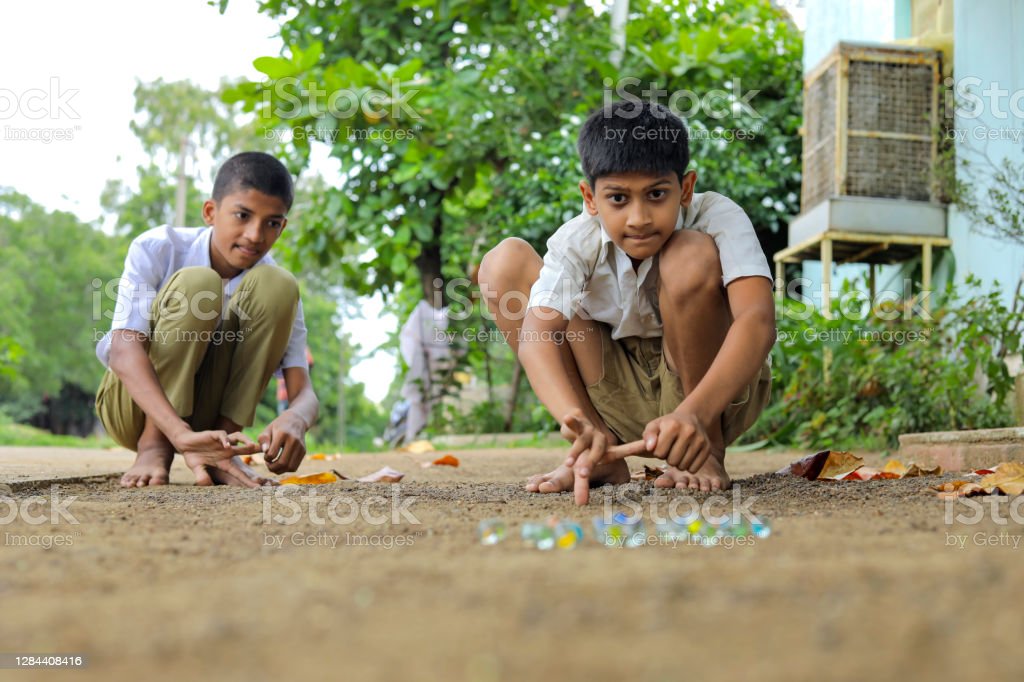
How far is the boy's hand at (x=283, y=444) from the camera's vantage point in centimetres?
278

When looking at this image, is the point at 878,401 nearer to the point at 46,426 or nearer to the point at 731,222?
the point at 731,222

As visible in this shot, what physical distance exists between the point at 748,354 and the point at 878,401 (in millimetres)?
3105

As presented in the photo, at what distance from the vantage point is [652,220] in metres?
2.40

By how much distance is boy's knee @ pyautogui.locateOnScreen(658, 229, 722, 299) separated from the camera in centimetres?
238

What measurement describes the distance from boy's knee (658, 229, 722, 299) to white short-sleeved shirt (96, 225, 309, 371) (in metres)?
Answer: 1.36

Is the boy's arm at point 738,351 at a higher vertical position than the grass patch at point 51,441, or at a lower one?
higher

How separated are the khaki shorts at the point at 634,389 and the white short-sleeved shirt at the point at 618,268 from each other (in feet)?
0.16

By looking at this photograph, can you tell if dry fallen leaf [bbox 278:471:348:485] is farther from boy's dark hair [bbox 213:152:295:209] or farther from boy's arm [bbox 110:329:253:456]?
boy's dark hair [bbox 213:152:295:209]

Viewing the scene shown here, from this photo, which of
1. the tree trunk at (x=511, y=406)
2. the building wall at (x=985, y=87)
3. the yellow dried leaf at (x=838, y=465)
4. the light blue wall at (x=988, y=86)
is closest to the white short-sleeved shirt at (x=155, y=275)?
the yellow dried leaf at (x=838, y=465)

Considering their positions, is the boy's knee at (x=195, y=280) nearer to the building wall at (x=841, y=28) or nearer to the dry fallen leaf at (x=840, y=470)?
the dry fallen leaf at (x=840, y=470)

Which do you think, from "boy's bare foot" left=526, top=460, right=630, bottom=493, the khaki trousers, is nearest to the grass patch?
the khaki trousers

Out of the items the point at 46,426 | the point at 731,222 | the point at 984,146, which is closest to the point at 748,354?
the point at 731,222

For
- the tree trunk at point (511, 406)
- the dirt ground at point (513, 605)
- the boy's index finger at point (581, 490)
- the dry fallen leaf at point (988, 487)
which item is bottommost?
the tree trunk at point (511, 406)

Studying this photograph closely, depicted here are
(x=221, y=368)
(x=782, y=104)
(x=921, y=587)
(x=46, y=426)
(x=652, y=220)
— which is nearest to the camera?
(x=921, y=587)
